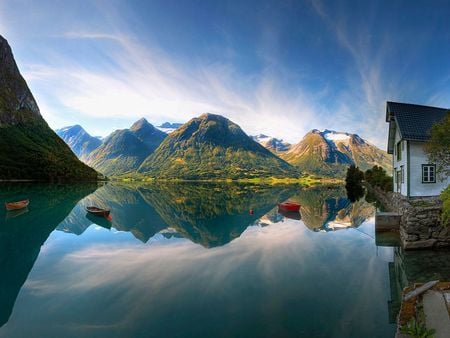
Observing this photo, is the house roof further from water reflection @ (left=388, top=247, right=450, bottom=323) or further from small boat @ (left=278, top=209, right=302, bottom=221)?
small boat @ (left=278, top=209, right=302, bottom=221)

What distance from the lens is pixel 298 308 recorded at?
1188 cm

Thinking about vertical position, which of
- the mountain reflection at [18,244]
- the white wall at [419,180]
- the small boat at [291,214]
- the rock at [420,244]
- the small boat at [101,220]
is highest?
the white wall at [419,180]

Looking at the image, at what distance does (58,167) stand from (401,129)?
532 feet

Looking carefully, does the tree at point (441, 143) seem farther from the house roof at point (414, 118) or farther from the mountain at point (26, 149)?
the mountain at point (26, 149)

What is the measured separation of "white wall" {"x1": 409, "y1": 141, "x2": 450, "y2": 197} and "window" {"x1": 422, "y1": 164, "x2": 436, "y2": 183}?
1.05 feet

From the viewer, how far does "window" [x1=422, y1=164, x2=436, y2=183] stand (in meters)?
28.2

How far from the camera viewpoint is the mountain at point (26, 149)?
138250 millimetres

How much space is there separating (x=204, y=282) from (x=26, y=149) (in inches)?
7169

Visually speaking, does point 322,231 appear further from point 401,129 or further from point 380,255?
point 401,129

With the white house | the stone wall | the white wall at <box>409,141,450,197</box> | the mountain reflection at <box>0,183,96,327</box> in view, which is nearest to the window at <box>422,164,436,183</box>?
the white house

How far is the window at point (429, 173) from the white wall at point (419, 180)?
32cm

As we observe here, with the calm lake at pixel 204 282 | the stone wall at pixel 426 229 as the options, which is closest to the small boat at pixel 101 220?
the calm lake at pixel 204 282

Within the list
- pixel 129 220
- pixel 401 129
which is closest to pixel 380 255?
pixel 401 129

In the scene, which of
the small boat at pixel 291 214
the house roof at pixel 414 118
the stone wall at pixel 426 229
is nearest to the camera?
the stone wall at pixel 426 229
